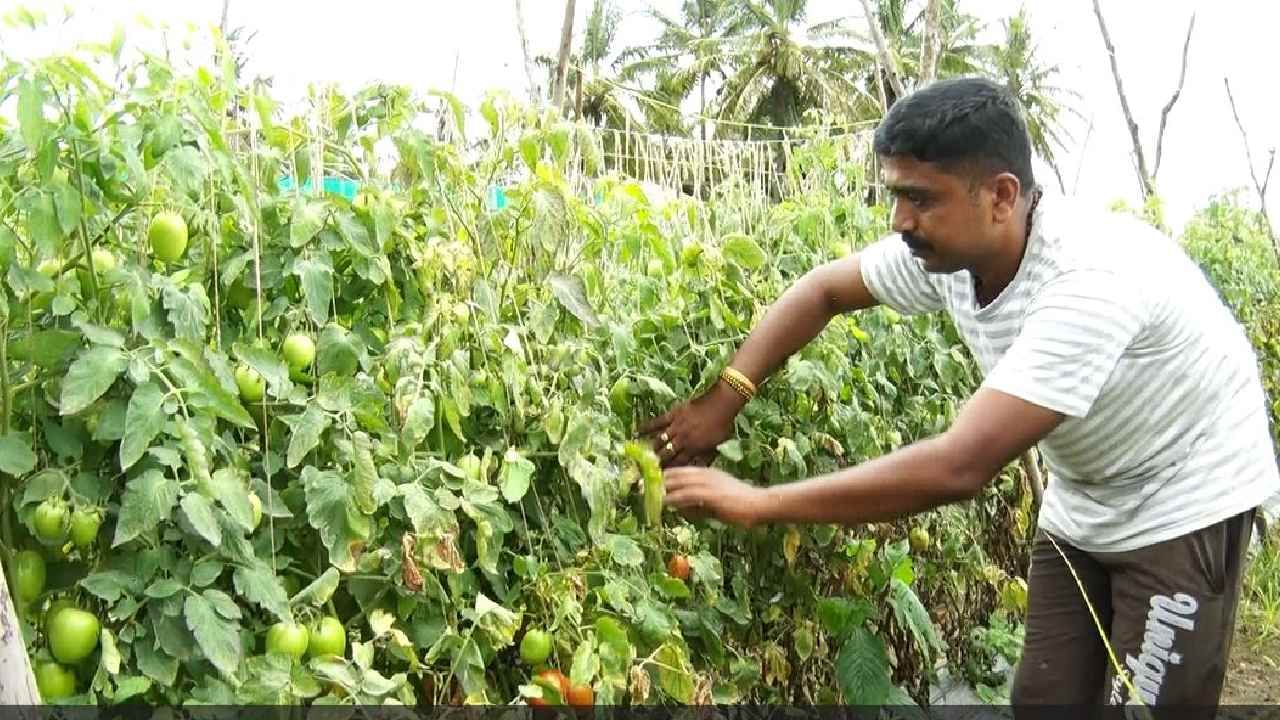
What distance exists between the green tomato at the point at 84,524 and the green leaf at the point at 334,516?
0.23 m

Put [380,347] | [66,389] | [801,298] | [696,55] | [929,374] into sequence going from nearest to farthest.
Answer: [66,389], [380,347], [801,298], [929,374], [696,55]

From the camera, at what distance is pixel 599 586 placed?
1691 millimetres

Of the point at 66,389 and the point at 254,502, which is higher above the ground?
the point at 66,389

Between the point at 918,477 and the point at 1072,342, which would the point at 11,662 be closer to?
the point at 918,477

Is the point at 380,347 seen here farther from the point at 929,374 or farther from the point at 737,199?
the point at 929,374

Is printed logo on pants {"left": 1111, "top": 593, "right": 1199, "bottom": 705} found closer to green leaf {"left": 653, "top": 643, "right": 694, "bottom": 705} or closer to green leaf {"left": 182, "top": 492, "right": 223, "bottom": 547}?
green leaf {"left": 653, "top": 643, "right": 694, "bottom": 705}

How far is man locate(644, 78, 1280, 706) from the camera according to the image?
5.48 feet

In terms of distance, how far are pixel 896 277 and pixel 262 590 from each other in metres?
1.27

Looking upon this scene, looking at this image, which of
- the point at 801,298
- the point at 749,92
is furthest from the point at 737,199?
the point at 749,92

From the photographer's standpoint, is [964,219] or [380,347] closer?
[380,347]

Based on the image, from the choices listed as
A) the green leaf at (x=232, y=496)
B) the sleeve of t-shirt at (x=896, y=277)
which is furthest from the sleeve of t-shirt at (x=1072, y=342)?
the green leaf at (x=232, y=496)

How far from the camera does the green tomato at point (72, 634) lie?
120 centimetres

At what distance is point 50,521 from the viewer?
1.20 metres

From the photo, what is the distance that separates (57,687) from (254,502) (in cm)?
27
